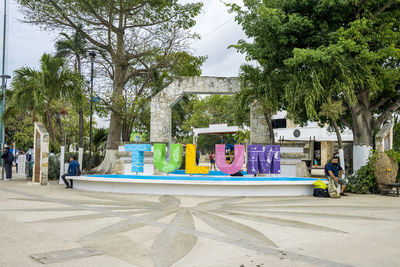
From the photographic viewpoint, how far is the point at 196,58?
89.9ft

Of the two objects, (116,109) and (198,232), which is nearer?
(198,232)

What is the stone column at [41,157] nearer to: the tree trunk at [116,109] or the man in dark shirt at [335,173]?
the tree trunk at [116,109]

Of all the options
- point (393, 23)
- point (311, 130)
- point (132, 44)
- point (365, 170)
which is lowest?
point (365, 170)

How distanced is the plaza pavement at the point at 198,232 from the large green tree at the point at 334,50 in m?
5.49

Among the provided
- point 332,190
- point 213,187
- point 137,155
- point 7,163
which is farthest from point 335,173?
point 7,163

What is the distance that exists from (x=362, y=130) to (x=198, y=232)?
12061 mm

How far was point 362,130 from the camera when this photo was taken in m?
16.3

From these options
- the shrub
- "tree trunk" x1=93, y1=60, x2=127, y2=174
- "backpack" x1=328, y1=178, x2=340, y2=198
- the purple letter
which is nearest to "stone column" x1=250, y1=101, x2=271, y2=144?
the purple letter

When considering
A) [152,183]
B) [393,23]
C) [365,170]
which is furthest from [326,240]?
[393,23]

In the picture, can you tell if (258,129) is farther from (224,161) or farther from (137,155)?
(137,155)

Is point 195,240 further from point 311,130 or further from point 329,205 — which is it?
point 311,130

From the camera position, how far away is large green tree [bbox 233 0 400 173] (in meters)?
14.2

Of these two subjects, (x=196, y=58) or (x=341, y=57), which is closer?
(x=341, y=57)

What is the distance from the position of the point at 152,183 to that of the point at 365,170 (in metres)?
9.06
